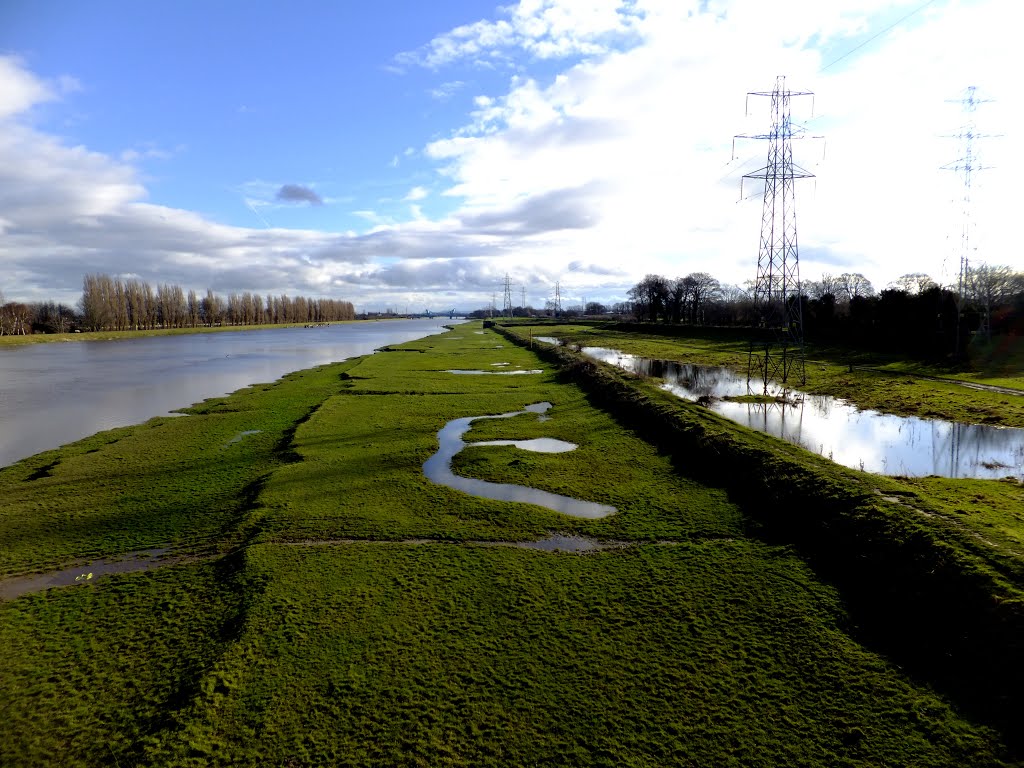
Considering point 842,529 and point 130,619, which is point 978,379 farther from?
point 130,619

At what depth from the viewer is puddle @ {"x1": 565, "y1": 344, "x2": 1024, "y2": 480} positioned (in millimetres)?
13969

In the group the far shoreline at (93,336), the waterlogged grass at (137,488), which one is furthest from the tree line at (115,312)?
the waterlogged grass at (137,488)

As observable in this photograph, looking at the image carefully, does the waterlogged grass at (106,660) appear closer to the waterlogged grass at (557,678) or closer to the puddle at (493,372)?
the waterlogged grass at (557,678)

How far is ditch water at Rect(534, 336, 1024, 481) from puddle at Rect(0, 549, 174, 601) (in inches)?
641

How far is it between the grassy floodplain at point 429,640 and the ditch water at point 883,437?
610cm

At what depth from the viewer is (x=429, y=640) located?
717cm

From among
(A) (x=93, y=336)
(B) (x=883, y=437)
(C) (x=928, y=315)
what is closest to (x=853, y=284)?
(C) (x=928, y=315)

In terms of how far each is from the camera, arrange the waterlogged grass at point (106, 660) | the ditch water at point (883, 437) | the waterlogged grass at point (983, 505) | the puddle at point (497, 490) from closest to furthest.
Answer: the waterlogged grass at point (106, 660), the waterlogged grass at point (983, 505), the puddle at point (497, 490), the ditch water at point (883, 437)

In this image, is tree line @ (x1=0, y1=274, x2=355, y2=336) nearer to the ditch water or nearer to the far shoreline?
the far shoreline

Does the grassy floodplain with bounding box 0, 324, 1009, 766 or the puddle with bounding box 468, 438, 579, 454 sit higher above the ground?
the puddle with bounding box 468, 438, 579, 454

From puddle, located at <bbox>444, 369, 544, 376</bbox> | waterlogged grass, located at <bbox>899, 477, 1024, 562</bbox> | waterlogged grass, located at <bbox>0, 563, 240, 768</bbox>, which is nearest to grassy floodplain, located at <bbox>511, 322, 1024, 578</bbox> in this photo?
waterlogged grass, located at <bbox>899, 477, 1024, 562</bbox>

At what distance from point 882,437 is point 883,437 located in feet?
0.11

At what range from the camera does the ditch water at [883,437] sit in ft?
45.8

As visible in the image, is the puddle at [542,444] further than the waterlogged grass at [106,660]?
Yes
